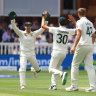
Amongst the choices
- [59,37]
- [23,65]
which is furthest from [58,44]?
[23,65]

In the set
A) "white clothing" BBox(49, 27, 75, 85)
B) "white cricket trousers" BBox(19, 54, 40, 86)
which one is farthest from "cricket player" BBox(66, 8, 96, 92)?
"white cricket trousers" BBox(19, 54, 40, 86)

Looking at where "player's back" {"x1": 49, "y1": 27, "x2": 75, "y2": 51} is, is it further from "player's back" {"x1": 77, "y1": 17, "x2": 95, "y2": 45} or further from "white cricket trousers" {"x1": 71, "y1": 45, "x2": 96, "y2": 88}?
"player's back" {"x1": 77, "y1": 17, "x2": 95, "y2": 45}

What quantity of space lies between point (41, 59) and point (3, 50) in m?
1.96

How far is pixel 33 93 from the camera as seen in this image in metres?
14.6

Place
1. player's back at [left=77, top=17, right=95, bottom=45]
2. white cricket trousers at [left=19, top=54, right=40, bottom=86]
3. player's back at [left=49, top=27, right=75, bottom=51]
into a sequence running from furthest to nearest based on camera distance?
white cricket trousers at [left=19, top=54, right=40, bottom=86] < player's back at [left=49, top=27, right=75, bottom=51] < player's back at [left=77, top=17, right=95, bottom=45]

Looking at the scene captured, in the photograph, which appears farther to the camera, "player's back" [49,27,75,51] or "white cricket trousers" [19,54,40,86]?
"white cricket trousers" [19,54,40,86]

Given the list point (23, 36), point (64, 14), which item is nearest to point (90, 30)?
point (23, 36)

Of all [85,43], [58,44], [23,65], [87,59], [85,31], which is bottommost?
[23,65]

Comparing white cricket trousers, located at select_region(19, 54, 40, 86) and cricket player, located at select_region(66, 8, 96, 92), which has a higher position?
cricket player, located at select_region(66, 8, 96, 92)

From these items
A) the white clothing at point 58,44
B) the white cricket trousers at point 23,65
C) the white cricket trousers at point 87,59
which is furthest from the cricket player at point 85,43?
the white cricket trousers at point 23,65

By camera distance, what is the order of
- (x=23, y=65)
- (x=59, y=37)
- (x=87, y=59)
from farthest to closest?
(x=23, y=65) < (x=59, y=37) < (x=87, y=59)

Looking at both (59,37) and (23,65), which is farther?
(23,65)

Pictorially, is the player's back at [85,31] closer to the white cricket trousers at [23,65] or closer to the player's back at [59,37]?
the player's back at [59,37]

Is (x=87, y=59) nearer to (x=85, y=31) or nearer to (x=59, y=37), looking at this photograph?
(x=85, y=31)
